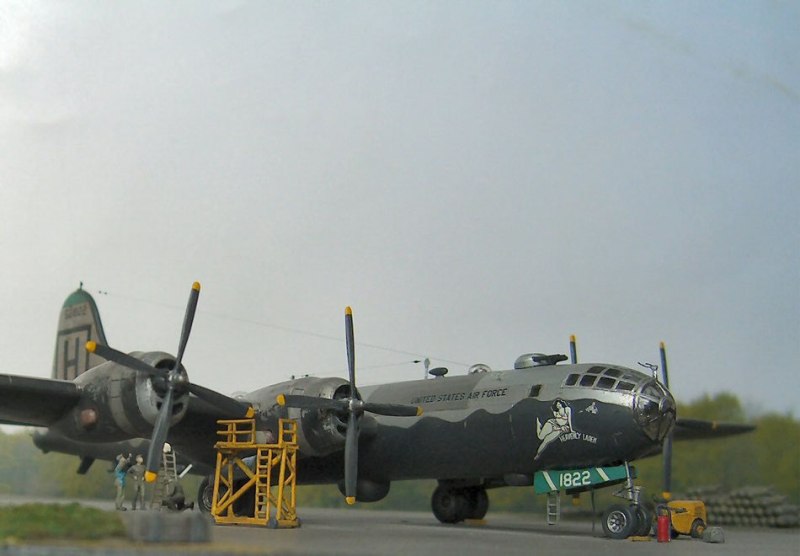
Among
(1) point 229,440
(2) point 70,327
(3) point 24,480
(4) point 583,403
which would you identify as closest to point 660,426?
(4) point 583,403

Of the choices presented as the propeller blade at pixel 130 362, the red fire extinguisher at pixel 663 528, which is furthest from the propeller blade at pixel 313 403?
the red fire extinguisher at pixel 663 528

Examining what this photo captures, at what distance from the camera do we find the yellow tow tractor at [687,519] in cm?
1595

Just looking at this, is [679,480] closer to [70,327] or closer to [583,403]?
[583,403]

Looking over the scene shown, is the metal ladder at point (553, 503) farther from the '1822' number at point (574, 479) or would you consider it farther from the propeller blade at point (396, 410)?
the propeller blade at point (396, 410)

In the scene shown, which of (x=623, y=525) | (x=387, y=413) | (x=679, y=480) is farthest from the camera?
(x=679, y=480)

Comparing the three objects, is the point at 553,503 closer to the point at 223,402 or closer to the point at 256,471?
the point at 256,471

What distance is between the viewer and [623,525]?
14.7 m

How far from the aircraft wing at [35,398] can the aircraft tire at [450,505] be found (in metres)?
8.55

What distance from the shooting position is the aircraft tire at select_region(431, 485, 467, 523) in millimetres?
19812

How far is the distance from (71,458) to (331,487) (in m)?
8.40

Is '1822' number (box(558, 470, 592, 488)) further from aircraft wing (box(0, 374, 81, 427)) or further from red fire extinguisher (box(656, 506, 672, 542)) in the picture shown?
aircraft wing (box(0, 374, 81, 427))

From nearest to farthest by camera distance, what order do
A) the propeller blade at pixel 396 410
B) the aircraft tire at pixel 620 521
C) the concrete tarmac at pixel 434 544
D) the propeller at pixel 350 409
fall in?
the concrete tarmac at pixel 434 544 < the aircraft tire at pixel 620 521 < the propeller at pixel 350 409 < the propeller blade at pixel 396 410

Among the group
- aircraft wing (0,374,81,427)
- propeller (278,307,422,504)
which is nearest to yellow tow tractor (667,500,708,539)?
propeller (278,307,422,504)

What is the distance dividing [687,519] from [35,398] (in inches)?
457
